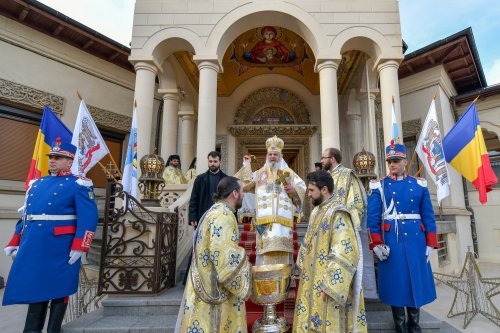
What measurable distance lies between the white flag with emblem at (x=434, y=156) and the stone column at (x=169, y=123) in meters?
7.25

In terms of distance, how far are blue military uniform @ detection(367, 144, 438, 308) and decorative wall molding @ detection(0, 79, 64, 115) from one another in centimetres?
971

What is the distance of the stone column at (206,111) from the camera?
22.4 feet

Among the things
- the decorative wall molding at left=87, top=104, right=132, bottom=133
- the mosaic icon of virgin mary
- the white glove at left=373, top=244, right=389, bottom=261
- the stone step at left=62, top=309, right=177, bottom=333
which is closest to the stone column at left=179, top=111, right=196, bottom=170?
the decorative wall molding at left=87, top=104, right=132, bottom=133

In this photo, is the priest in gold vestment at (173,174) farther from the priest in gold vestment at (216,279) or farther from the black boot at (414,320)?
the black boot at (414,320)

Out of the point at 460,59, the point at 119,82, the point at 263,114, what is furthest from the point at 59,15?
the point at 460,59

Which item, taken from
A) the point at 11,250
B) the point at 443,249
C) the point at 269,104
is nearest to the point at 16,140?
the point at 11,250

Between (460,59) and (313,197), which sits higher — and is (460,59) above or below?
above

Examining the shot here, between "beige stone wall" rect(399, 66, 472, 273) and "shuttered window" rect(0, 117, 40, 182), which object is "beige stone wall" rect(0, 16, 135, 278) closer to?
"shuttered window" rect(0, 117, 40, 182)

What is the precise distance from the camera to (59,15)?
27.9 feet

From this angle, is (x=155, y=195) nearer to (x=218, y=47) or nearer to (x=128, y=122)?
(x=218, y=47)

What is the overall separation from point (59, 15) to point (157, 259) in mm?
8741

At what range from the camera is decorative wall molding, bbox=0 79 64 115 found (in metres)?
7.93

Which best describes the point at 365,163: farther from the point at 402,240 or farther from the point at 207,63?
the point at 207,63

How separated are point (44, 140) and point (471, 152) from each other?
710 cm
